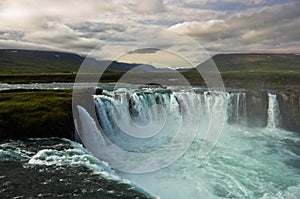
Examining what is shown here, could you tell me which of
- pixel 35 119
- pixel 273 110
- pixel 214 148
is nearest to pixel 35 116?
pixel 35 119

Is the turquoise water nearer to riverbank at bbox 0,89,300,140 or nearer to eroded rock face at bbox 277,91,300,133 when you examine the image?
riverbank at bbox 0,89,300,140

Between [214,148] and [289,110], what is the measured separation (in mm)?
20819

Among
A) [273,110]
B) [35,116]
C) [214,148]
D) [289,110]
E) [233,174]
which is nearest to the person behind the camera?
[233,174]

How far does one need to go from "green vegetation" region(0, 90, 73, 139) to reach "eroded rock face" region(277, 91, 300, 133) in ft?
109

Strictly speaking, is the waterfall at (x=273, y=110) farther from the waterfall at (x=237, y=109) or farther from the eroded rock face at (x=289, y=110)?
the waterfall at (x=237, y=109)

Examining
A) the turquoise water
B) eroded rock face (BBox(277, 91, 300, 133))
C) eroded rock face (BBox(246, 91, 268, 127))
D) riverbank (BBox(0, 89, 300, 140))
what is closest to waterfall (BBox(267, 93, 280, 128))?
eroded rock face (BBox(246, 91, 268, 127))

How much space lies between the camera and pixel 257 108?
4553 cm

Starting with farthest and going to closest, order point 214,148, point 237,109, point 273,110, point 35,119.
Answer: point 237,109 < point 273,110 < point 214,148 < point 35,119

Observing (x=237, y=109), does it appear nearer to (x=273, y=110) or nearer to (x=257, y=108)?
(x=257, y=108)

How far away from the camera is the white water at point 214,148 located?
1909cm

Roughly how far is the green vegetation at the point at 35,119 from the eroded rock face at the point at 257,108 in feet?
98.3

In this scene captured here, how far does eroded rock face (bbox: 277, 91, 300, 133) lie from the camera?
43.2m

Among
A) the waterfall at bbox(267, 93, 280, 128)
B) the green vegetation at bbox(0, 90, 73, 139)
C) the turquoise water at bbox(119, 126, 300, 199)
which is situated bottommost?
the turquoise water at bbox(119, 126, 300, 199)

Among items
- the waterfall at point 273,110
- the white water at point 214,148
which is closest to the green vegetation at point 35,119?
the white water at point 214,148
